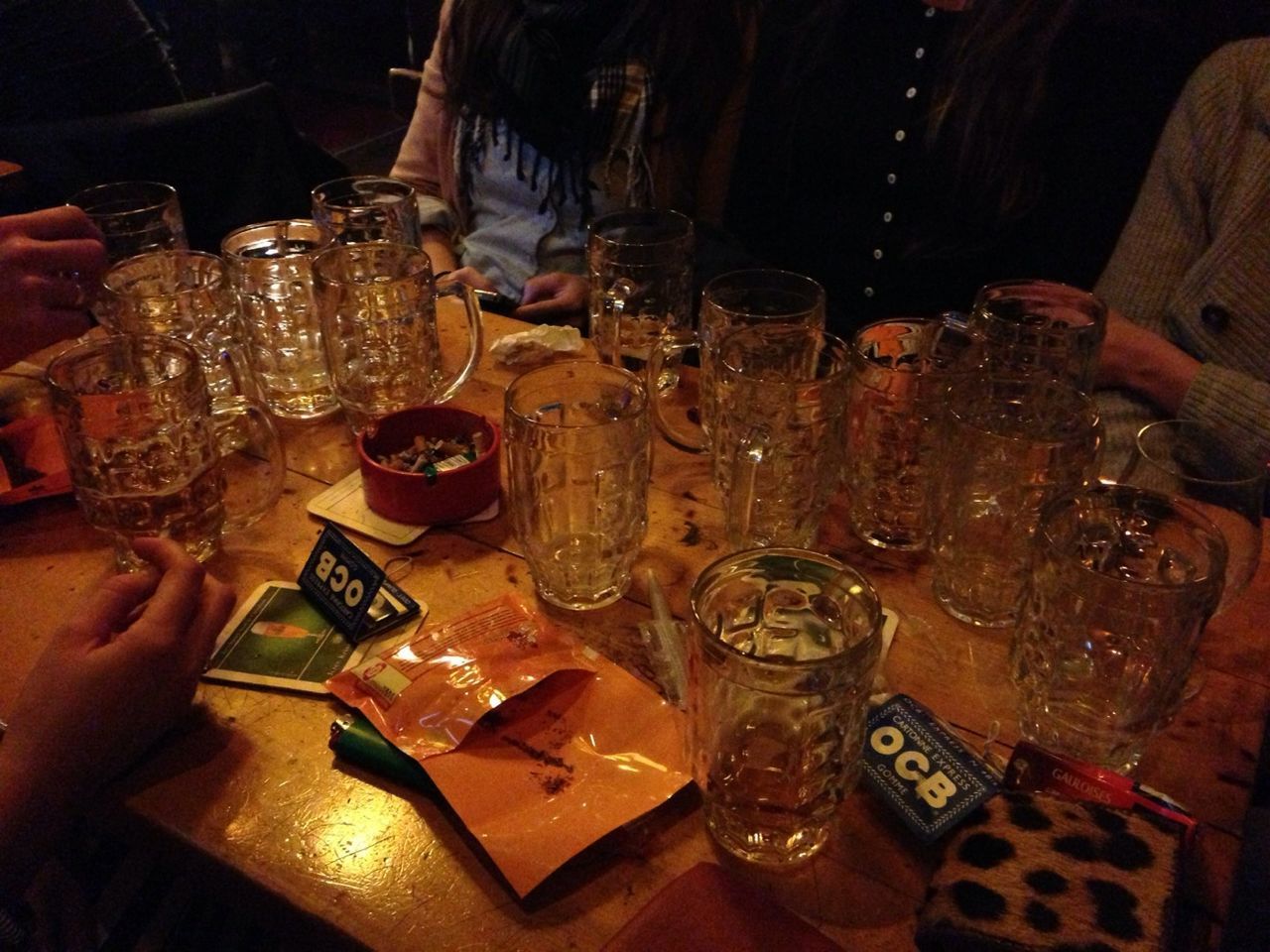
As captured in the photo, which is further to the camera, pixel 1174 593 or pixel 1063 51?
pixel 1063 51

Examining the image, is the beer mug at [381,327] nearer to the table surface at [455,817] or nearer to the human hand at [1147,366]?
the table surface at [455,817]

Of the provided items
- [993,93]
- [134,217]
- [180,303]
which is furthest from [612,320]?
[993,93]

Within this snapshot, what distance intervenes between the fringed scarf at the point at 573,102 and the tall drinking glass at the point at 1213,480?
1186 millimetres

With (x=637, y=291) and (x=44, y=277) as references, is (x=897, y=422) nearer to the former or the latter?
(x=637, y=291)

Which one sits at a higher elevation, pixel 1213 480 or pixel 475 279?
pixel 1213 480

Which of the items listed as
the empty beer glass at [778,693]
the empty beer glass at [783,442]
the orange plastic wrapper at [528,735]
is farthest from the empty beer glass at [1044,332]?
the orange plastic wrapper at [528,735]

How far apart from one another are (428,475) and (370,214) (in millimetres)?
567

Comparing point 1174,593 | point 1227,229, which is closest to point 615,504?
point 1174,593

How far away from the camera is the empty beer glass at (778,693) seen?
2.07 feet

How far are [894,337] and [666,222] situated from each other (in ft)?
1.42

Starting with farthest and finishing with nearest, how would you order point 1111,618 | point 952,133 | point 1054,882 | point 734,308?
1. point 952,133
2. point 734,308
3. point 1111,618
4. point 1054,882

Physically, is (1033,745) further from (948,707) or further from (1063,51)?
(1063,51)

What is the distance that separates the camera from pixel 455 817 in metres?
0.71

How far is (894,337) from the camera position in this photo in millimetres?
1045
